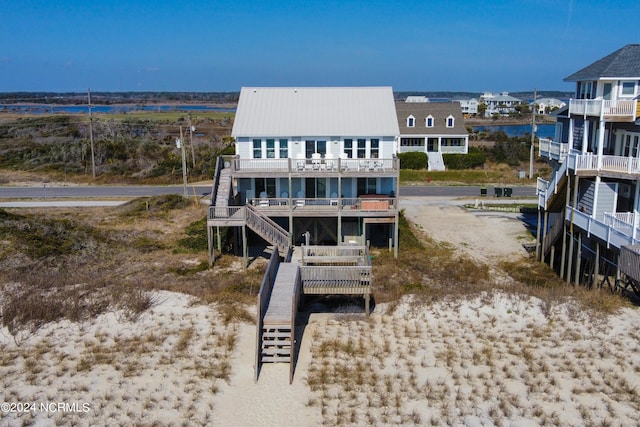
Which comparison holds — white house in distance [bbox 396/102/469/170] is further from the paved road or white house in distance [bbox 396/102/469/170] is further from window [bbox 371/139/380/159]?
window [bbox 371/139/380/159]

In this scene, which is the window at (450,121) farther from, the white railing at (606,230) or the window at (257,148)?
the white railing at (606,230)

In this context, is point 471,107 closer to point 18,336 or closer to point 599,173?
point 599,173

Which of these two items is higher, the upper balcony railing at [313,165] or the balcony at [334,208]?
the upper balcony railing at [313,165]

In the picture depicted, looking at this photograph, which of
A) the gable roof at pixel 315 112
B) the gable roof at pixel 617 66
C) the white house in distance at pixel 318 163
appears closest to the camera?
the gable roof at pixel 617 66

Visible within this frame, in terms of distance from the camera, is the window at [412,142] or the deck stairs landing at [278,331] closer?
the deck stairs landing at [278,331]

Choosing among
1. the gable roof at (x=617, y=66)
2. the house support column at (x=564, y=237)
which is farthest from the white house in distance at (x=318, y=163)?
the gable roof at (x=617, y=66)

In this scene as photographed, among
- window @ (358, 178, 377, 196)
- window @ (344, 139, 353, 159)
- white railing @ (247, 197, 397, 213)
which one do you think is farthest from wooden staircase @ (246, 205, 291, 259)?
window @ (344, 139, 353, 159)
